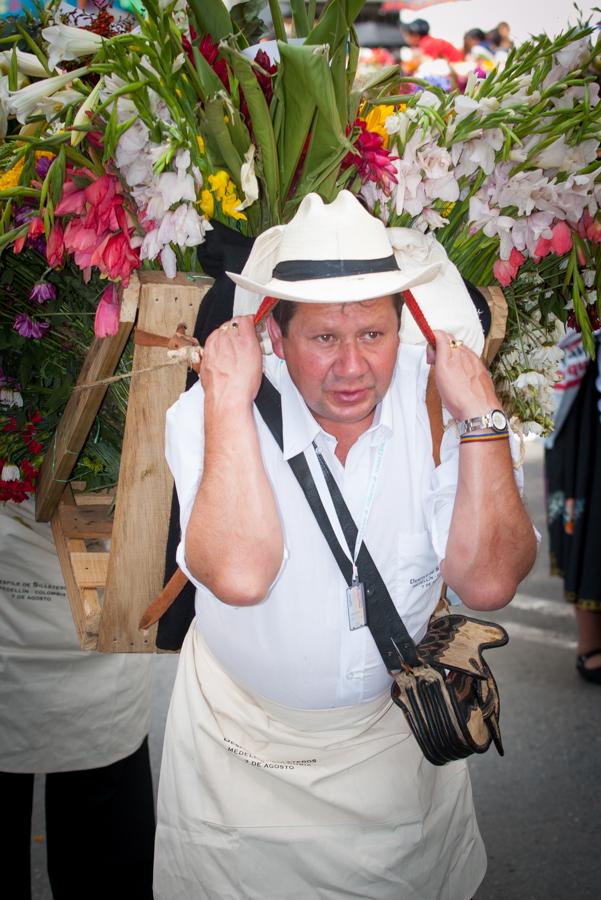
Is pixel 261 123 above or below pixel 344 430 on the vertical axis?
above

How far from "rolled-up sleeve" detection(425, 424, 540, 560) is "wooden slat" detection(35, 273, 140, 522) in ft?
2.38

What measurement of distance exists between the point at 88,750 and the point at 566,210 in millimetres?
2112

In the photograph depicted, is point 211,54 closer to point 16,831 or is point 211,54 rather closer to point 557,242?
point 557,242

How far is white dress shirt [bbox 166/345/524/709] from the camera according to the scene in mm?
2080

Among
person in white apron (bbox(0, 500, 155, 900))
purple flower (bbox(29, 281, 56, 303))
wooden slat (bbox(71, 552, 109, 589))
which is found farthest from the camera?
person in white apron (bbox(0, 500, 155, 900))

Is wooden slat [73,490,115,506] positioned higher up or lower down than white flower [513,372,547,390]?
lower down

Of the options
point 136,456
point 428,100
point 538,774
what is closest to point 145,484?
point 136,456

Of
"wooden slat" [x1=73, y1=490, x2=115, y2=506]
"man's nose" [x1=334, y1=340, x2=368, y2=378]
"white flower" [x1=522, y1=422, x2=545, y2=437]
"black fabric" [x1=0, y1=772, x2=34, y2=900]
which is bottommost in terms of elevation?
"black fabric" [x1=0, y1=772, x2=34, y2=900]

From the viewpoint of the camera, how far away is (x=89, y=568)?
8.84 feet

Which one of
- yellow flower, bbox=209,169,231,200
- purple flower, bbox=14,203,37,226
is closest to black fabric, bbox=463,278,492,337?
yellow flower, bbox=209,169,231,200

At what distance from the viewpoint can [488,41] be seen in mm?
9656

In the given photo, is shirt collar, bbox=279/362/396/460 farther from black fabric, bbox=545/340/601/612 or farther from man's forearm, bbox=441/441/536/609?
black fabric, bbox=545/340/601/612

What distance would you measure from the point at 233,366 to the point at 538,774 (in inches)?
115

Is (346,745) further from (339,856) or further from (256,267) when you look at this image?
(256,267)
